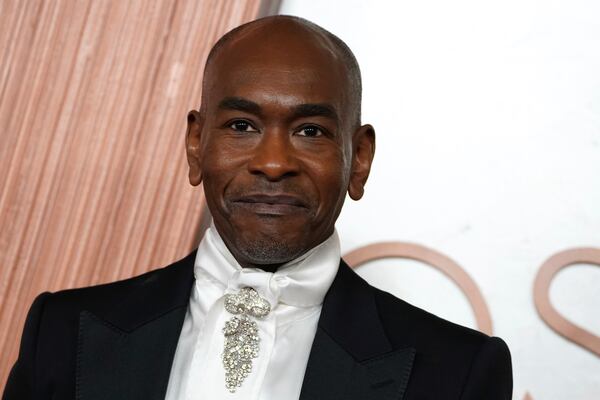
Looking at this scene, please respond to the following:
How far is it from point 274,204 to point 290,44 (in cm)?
24

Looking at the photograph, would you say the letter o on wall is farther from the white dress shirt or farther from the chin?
the chin

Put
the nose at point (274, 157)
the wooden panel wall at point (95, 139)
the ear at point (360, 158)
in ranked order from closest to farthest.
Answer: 1. the nose at point (274, 157)
2. the ear at point (360, 158)
3. the wooden panel wall at point (95, 139)

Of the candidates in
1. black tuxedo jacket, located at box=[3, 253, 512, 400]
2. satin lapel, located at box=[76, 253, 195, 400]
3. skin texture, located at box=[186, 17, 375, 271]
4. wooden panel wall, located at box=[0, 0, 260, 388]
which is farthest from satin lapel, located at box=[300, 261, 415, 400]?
wooden panel wall, located at box=[0, 0, 260, 388]

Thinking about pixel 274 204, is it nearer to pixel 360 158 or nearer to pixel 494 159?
pixel 360 158

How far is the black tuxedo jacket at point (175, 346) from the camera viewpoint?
4.94 ft

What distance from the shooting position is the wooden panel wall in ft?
7.11

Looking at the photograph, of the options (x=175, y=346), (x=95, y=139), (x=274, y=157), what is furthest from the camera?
(x=95, y=139)

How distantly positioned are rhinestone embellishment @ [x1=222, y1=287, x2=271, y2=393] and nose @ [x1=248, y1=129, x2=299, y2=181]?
191 millimetres

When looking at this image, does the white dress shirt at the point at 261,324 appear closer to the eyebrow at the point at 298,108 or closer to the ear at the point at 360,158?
the ear at the point at 360,158

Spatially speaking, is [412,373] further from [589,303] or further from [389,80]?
[389,80]

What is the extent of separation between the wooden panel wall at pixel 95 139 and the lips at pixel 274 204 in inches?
27.4

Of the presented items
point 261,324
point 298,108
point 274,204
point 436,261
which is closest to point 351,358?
point 261,324

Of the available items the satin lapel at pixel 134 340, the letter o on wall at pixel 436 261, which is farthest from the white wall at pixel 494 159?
the satin lapel at pixel 134 340

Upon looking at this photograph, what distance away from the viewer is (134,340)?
158 centimetres
